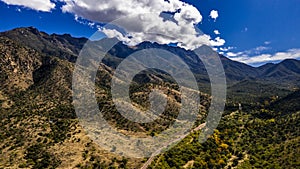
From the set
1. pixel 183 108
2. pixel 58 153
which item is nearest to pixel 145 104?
pixel 183 108

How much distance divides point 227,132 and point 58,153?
1917 inches

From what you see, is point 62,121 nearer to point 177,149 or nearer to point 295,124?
point 177,149

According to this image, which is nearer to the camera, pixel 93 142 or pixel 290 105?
pixel 93 142

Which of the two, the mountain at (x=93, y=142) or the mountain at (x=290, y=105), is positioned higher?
the mountain at (x=290, y=105)

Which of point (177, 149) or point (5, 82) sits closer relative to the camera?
point (177, 149)

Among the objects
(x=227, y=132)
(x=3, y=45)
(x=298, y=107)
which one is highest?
(x=3, y=45)

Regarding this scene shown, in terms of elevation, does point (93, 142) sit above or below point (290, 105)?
below

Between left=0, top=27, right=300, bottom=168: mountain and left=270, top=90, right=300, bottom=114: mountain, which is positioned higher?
left=270, top=90, right=300, bottom=114: mountain

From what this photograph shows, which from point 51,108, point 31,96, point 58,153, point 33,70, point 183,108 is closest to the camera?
point 58,153

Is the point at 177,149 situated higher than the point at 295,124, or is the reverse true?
the point at 295,124

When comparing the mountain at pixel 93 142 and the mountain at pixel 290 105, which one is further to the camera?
the mountain at pixel 290 105

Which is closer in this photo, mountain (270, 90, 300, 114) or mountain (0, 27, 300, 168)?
mountain (0, 27, 300, 168)

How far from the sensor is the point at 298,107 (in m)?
99.8

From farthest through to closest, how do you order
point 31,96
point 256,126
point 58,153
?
point 31,96 → point 256,126 → point 58,153
